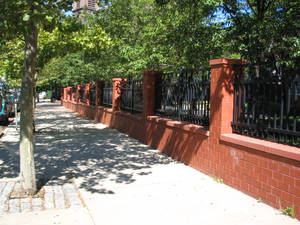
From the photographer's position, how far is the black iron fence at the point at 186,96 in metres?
6.94

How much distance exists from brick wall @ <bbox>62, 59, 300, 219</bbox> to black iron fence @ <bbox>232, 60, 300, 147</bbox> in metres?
0.17

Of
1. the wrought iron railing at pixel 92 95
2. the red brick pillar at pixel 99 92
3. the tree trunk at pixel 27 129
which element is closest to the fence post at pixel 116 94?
the red brick pillar at pixel 99 92

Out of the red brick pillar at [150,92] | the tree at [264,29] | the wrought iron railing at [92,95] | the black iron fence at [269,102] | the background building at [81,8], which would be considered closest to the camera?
the black iron fence at [269,102]

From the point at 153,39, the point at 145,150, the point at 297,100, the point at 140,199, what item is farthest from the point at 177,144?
the point at 153,39

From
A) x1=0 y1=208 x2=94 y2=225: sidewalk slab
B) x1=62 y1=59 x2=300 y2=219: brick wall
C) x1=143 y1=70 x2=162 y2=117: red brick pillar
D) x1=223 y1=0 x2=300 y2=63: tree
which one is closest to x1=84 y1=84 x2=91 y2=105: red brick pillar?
x1=143 y1=70 x2=162 y2=117: red brick pillar

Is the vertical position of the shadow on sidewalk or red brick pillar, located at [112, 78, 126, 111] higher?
red brick pillar, located at [112, 78, 126, 111]

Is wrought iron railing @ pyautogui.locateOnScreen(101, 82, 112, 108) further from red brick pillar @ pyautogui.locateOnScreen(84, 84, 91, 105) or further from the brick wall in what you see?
the brick wall

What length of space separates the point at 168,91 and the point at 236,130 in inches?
128

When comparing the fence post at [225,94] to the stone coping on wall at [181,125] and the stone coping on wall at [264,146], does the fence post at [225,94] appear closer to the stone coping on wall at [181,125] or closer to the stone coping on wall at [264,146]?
the stone coping on wall at [264,146]

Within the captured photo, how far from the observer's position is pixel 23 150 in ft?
16.7

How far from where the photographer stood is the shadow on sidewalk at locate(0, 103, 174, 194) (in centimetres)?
637

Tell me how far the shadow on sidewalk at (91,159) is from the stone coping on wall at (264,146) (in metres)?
1.94

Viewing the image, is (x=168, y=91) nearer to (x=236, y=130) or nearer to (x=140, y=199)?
(x=236, y=130)

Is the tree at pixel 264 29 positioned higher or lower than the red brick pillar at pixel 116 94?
higher
